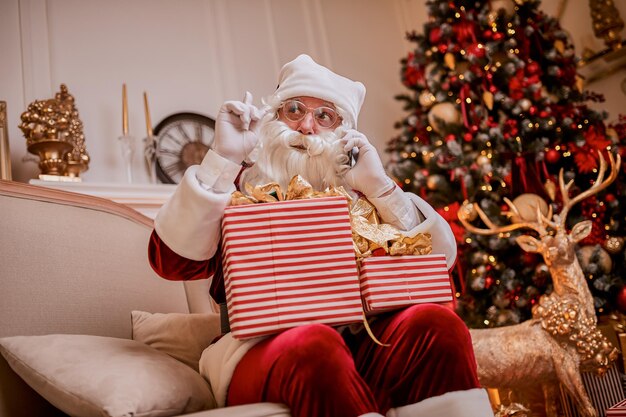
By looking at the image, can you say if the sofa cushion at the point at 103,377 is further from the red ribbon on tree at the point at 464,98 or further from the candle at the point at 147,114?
the red ribbon on tree at the point at 464,98

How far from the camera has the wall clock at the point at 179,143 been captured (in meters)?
3.56

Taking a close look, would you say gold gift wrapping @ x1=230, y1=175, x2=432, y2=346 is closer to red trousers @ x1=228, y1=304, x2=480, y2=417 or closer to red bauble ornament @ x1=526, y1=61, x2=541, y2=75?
red trousers @ x1=228, y1=304, x2=480, y2=417

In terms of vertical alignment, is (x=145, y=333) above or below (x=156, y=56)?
below

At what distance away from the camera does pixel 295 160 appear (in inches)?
65.1

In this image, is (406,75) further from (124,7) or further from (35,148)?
(35,148)

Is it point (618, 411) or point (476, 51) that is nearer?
point (618, 411)

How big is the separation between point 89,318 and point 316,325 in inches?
34.5

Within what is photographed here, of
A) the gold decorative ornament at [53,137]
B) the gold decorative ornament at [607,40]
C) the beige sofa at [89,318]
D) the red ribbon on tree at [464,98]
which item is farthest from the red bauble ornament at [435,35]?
the beige sofa at [89,318]

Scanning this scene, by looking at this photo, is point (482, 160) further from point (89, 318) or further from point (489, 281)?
point (89, 318)

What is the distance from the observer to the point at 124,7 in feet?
12.1

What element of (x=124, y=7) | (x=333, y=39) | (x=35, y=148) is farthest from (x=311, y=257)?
(x=333, y=39)

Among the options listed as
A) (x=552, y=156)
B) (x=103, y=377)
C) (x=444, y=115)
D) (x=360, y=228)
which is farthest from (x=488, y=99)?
(x=103, y=377)

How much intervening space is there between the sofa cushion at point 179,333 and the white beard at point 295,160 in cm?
46

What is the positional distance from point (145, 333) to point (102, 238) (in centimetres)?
38
